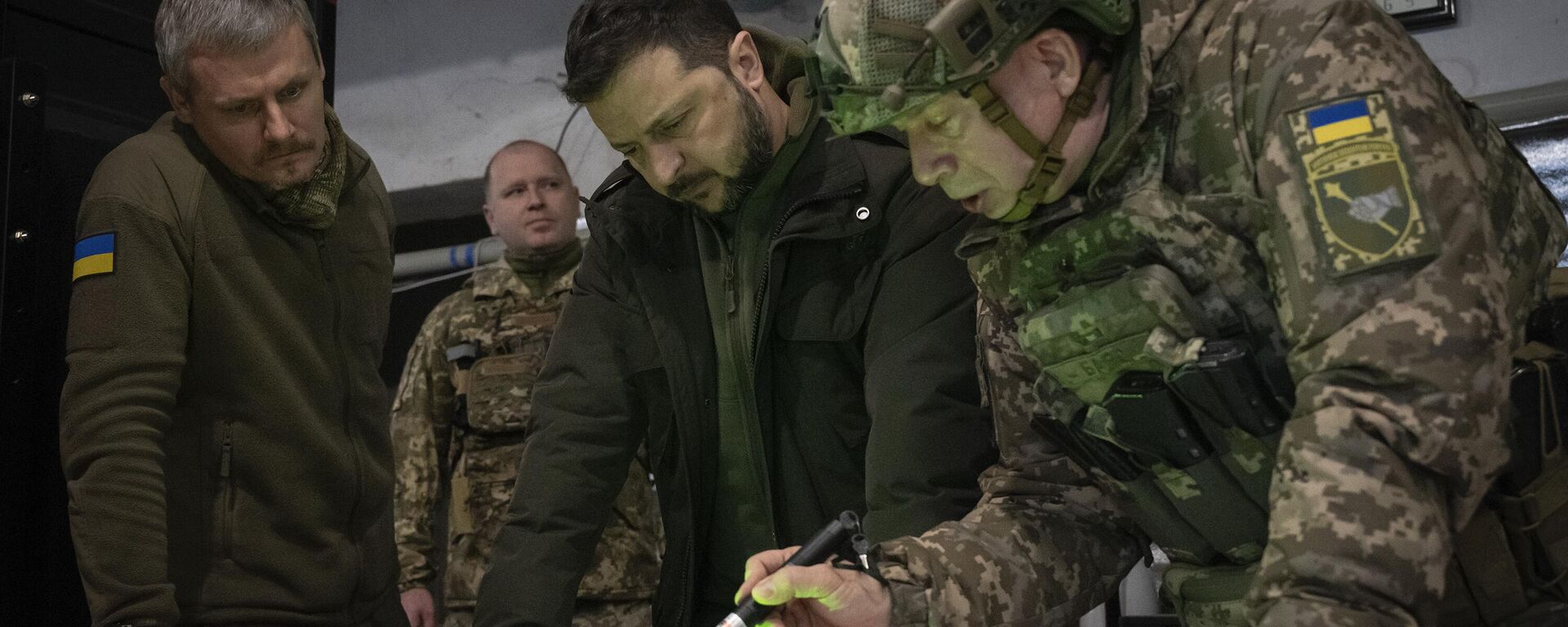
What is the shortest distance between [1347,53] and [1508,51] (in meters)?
2.38

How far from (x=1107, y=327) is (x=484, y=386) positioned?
2614 mm

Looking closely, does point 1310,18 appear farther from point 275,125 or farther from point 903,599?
point 275,125

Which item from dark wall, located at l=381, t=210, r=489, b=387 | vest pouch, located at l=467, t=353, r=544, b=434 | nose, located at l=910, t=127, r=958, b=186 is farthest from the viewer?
dark wall, located at l=381, t=210, r=489, b=387

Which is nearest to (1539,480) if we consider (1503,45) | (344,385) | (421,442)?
(344,385)

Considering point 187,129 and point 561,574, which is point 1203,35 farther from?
point 187,129

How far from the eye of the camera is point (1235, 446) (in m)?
1.47

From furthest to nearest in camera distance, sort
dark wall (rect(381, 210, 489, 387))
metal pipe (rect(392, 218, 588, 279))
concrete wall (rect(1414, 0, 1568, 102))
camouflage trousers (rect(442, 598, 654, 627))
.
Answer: dark wall (rect(381, 210, 489, 387))
metal pipe (rect(392, 218, 588, 279))
camouflage trousers (rect(442, 598, 654, 627))
concrete wall (rect(1414, 0, 1568, 102))

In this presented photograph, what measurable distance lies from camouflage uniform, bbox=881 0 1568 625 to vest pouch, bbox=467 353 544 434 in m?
2.24

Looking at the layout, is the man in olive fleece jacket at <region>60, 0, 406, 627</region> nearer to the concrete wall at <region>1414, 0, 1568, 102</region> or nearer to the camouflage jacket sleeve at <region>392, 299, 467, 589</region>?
the camouflage jacket sleeve at <region>392, 299, 467, 589</region>

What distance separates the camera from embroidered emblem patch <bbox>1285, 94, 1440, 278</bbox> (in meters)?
1.21

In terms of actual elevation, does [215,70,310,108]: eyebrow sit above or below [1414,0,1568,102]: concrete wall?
below

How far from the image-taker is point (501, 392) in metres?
3.80

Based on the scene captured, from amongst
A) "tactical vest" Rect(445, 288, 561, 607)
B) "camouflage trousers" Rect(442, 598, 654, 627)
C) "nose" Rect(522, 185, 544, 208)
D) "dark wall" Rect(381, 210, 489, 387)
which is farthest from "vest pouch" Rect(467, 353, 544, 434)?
"dark wall" Rect(381, 210, 489, 387)

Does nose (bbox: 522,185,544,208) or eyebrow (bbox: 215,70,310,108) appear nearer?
eyebrow (bbox: 215,70,310,108)
